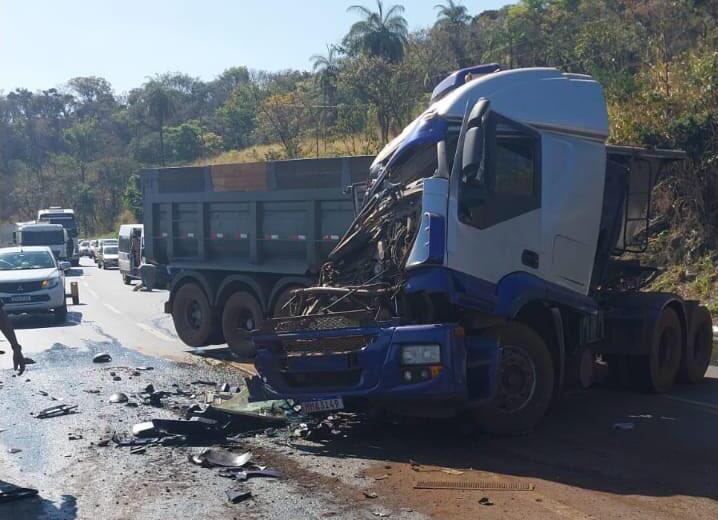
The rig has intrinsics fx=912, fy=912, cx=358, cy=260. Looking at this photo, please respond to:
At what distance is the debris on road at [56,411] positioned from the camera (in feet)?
30.8

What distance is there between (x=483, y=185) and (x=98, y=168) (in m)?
83.8

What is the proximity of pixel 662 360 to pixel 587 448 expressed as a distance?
3.15m

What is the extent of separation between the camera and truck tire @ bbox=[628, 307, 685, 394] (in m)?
9.84

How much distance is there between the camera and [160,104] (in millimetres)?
76125

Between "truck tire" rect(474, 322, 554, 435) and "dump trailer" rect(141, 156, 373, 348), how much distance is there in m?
4.31

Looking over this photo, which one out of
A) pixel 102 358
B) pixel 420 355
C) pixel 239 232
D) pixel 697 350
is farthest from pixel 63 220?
pixel 420 355

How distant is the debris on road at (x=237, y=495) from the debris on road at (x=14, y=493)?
143 centimetres

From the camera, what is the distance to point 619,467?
6.84 meters

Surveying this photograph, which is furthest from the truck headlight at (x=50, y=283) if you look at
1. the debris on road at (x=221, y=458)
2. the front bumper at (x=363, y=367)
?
the debris on road at (x=221, y=458)

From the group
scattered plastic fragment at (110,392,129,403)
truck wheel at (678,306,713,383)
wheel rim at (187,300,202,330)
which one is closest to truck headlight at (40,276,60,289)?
wheel rim at (187,300,202,330)

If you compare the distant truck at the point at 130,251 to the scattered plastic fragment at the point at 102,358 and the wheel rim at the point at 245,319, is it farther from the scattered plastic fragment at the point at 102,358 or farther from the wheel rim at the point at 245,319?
the wheel rim at the point at 245,319

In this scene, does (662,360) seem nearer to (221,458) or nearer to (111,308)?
(221,458)

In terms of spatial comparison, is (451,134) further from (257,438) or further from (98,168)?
(98,168)

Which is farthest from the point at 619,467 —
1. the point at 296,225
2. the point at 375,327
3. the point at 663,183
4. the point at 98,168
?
the point at 98,168
